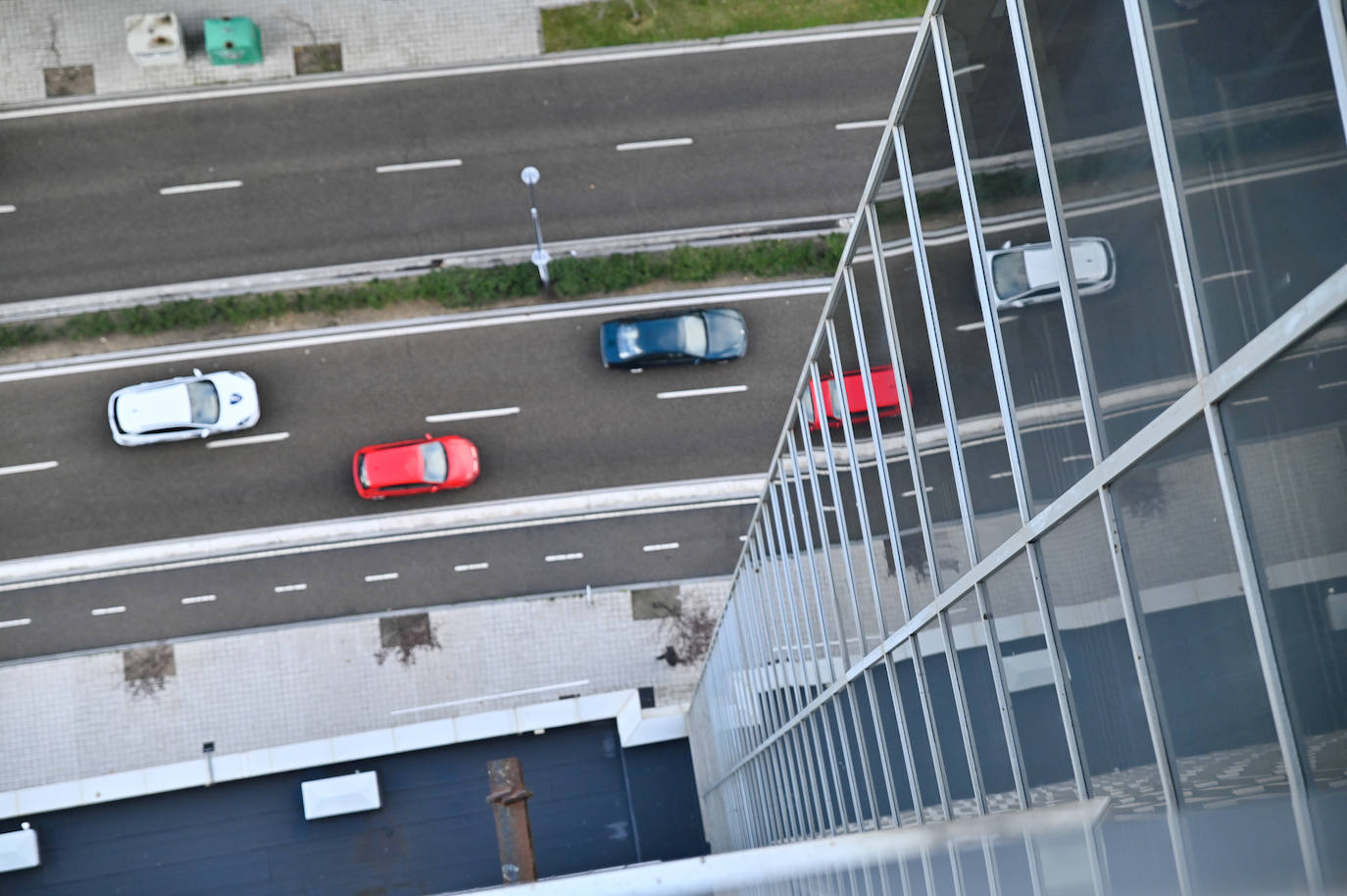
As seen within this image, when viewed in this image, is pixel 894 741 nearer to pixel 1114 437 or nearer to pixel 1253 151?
pixel 1114 437

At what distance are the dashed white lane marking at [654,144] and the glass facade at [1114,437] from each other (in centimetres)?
1567

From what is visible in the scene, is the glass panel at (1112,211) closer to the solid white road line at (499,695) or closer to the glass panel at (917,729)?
the glass panel at (917,729)

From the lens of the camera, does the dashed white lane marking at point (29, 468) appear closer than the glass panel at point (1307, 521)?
No

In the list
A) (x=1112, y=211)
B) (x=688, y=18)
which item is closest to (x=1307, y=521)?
(x=1112, y=211)

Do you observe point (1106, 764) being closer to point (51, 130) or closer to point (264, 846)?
point (264, 846)

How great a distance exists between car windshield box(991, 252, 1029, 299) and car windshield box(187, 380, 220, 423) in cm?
2003

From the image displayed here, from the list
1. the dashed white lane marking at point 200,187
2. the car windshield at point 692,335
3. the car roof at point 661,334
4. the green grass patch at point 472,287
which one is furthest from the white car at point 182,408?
the car windshield at point 692,335

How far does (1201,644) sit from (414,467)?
19442 mm

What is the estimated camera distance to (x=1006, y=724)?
6.22 metres

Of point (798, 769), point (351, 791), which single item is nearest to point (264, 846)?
point (351, 791)

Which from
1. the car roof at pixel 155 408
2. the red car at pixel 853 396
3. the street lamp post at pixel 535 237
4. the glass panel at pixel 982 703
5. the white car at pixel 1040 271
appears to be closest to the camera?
the white car at pixel 1040 271

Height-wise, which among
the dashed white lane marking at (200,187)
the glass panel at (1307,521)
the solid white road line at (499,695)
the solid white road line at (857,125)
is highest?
the dashed white lane marking at (200,187)

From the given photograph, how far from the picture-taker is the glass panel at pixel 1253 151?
321 cm

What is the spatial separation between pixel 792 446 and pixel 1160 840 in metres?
8.43
